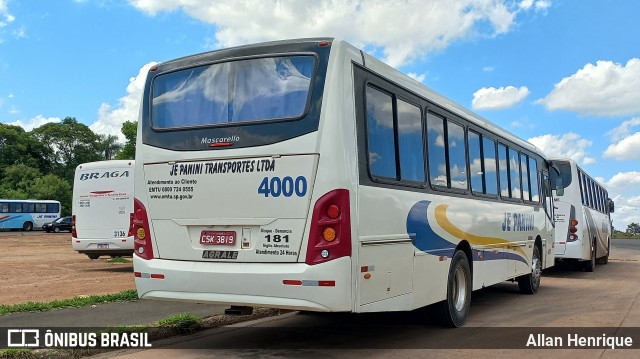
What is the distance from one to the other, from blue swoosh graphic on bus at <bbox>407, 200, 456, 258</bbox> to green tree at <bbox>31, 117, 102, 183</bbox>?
3348 inches

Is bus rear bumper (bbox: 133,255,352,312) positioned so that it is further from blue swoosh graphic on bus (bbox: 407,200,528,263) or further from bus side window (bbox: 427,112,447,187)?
bus side window (bbox: 427,112,447,187)

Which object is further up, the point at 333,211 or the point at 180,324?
the point at 333,211

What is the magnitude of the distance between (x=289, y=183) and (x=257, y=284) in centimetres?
105

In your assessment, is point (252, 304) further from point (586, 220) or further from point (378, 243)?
point (586, 220)

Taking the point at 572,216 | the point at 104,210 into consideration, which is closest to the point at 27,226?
the point at 104,210

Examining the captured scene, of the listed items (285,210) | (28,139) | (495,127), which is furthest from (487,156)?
(28,139)

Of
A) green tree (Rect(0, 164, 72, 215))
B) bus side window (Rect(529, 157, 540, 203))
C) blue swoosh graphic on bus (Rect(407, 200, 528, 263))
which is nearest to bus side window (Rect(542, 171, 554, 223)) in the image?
bus side window (Rect(529, 157, 540, 203))

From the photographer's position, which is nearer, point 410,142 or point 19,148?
point 410,142

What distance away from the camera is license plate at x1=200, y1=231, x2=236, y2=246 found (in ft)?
20.8

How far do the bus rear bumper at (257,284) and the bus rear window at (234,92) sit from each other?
1548 mm

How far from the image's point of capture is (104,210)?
1645cm

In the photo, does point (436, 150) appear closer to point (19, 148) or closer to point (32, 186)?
point (32, 186)

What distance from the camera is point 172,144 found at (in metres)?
6.86

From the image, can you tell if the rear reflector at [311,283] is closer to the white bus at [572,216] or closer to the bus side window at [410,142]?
the bus side window at [410,142]
